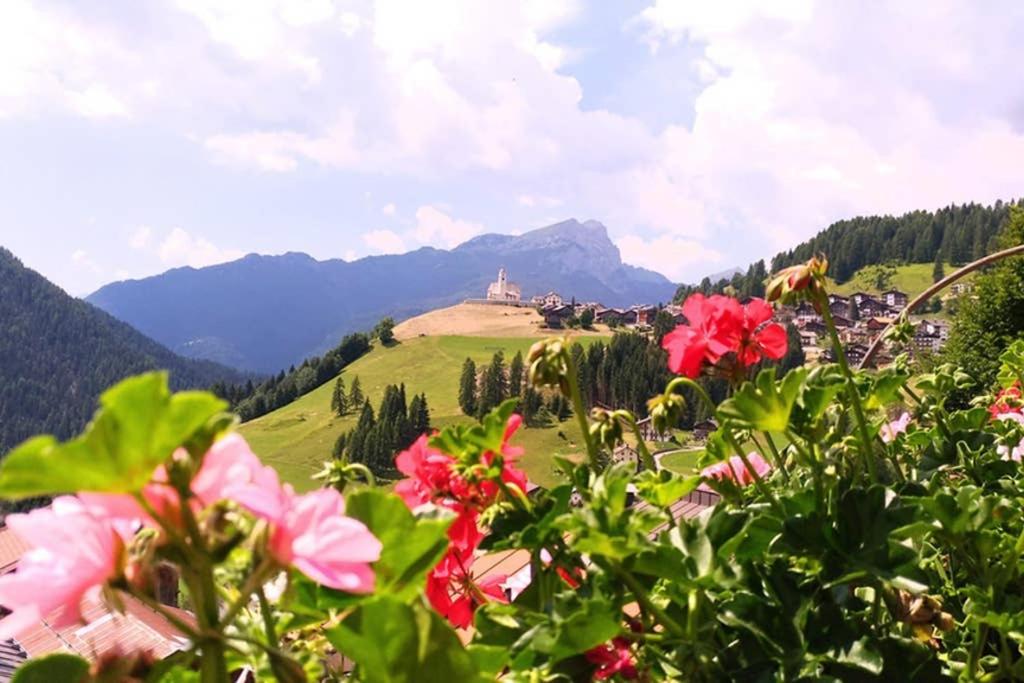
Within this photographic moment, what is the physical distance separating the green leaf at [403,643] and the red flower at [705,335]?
2.85 ft

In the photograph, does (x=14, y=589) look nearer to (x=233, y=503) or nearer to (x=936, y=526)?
(x=233, y=503)

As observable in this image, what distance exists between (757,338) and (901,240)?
125684 millimetres

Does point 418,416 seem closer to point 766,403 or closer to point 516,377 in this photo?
point 516,377

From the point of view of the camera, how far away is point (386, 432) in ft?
251

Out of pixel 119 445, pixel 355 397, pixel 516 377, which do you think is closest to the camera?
pixel 119 445

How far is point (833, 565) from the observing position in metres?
0.91

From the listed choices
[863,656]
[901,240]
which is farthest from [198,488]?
[901,240]

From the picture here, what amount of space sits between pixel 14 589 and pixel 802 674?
0.72 metres

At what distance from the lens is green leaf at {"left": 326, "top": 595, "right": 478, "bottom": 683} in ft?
1.83

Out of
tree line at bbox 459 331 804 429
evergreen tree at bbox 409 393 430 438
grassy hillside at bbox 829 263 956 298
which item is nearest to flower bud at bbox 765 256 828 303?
tree line at bbox 459 331 804 429

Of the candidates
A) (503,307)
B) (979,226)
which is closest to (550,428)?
(503,307)

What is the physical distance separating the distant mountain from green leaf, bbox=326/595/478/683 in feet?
466

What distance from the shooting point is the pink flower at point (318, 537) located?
56cm

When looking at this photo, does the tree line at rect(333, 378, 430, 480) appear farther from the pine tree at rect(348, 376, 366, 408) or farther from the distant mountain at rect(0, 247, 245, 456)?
the distant mountain at rect(0, 247, 245, 456)
